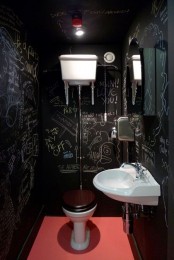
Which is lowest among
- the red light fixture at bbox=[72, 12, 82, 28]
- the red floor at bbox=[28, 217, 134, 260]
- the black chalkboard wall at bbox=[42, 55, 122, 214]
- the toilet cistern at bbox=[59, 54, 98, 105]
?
the red floor at bbox=[28, 217, 134, 260]

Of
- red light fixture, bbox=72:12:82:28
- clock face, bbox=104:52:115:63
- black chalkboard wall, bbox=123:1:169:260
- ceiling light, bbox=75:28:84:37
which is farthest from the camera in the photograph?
clock face, bbox=104:52:115:63

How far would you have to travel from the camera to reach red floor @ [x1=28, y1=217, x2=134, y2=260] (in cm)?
181

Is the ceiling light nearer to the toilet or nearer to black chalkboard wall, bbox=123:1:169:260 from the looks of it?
black chalkboard wall, bbox=123:1:169:260

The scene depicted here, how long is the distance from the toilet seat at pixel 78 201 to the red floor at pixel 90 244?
0.43 meters

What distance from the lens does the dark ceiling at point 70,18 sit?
1.58m

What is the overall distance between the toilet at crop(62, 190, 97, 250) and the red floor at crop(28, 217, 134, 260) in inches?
2.6

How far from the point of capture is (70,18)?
181cm

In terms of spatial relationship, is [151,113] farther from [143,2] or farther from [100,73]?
[100,73]

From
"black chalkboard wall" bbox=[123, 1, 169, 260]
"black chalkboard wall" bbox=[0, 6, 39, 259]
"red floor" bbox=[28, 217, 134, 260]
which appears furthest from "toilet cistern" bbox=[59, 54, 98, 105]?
"red floor" bbox=[28, 217, 134, 260]

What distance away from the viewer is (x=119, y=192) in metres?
1.26

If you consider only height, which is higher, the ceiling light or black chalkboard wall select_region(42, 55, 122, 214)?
the ceiling light

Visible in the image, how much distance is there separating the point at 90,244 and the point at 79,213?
1.41 feet

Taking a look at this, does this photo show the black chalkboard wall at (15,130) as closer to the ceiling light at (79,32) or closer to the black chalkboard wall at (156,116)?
the ceiling light at (79,32)

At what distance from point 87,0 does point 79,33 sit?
59 cm
